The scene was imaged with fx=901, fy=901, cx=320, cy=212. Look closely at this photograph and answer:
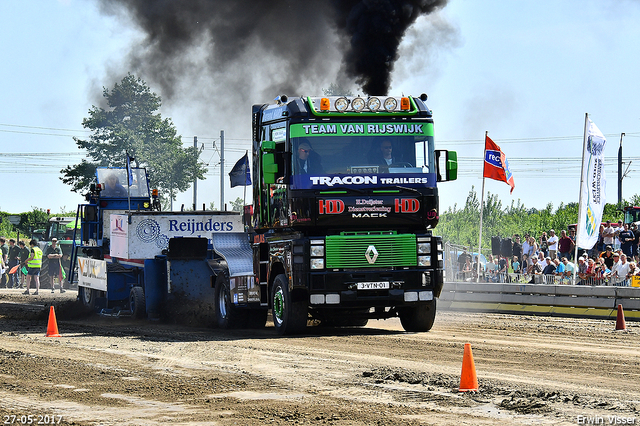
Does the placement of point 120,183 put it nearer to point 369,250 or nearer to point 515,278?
point 515,278

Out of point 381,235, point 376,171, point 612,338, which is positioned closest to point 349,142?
point 376,171

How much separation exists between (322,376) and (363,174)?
4313 mm

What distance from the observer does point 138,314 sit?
1788cm

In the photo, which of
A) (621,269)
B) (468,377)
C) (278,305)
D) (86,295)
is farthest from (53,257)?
(468,377)

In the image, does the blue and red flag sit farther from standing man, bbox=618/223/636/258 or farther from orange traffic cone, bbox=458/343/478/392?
orange traffic cone, bbox=458/343/478/392

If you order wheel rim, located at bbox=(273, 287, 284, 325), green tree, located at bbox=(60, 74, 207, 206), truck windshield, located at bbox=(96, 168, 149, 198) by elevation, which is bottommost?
wheel rim, located at bbox=(273, 287, 284, 325)

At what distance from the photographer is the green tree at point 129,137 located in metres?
57.2

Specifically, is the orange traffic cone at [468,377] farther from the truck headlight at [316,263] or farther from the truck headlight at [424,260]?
the truck headlight at [424,260]

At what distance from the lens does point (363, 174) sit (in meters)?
13.1

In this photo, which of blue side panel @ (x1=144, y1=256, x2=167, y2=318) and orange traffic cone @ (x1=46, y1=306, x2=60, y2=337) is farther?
blue side panel @ (x1=144, y1=256, x2=167, y2=318)

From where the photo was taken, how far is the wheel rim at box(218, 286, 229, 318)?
52.4ft

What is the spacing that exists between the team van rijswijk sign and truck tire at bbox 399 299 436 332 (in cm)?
204

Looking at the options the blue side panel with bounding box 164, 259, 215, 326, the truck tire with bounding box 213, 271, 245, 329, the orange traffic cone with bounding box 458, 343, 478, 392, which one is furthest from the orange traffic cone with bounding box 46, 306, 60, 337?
the orange traffic cone with bounding box 458, 343, 478, 392

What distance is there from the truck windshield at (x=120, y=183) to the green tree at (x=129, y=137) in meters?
32.8
